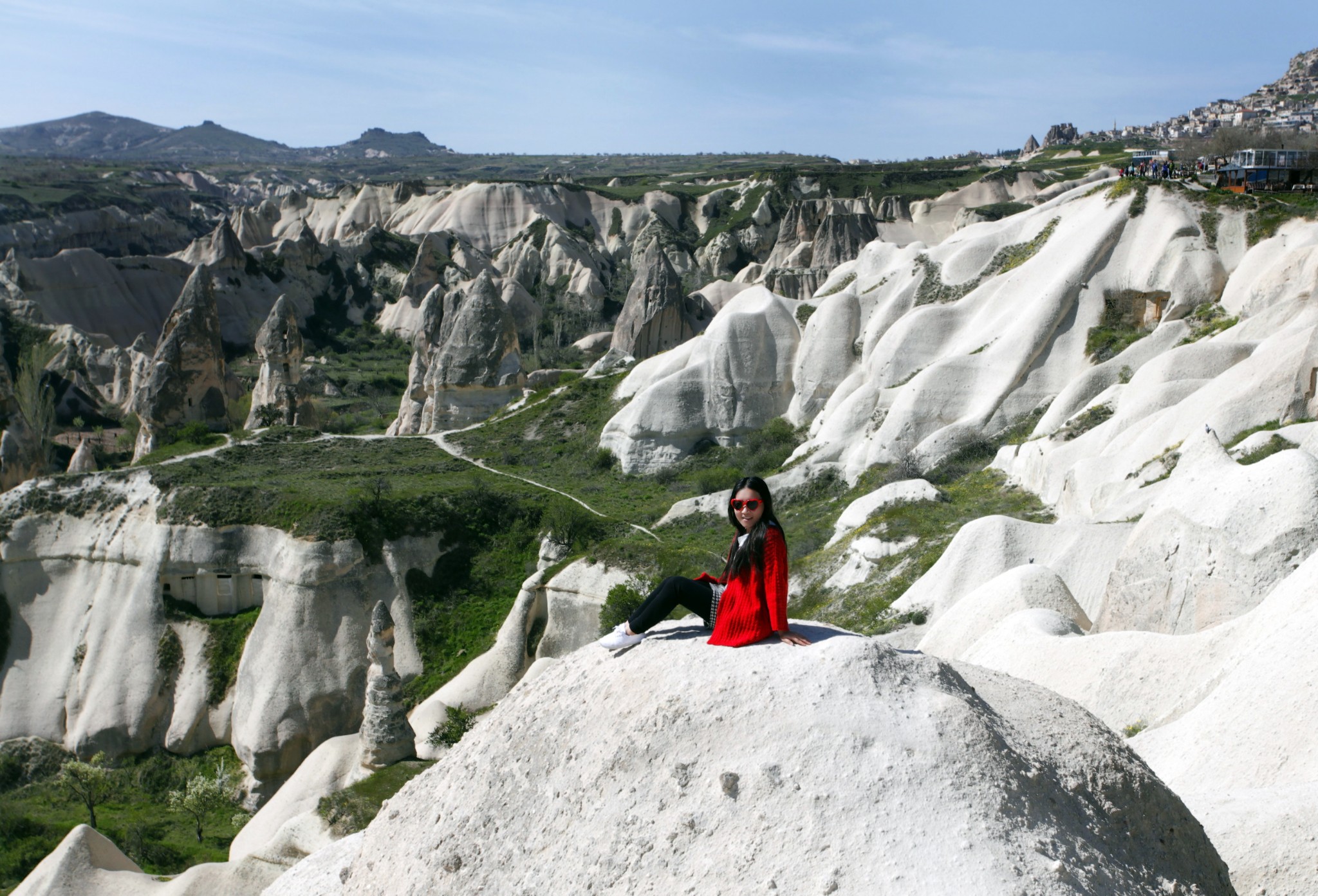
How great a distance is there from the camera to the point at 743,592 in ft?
16.7

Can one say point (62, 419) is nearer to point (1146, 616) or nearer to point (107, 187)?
point (1146, 616)

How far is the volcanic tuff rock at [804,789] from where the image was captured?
411cm

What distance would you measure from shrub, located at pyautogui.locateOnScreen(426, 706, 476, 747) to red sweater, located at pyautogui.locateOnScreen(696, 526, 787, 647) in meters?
13.7

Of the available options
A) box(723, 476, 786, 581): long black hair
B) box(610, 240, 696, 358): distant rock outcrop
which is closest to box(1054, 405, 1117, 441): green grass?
box(723, 476, 786, 581): long black hair

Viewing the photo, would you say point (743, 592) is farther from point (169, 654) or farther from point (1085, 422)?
point (169, 654)

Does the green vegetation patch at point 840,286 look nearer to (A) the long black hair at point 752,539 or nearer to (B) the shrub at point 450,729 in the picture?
(B) the shrub at point 450,729

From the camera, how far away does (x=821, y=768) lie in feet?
14.3

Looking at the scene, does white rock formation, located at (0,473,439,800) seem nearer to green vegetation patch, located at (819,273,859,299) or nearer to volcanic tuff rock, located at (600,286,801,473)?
volcanic tuff rock, located at (600,286,801,473)

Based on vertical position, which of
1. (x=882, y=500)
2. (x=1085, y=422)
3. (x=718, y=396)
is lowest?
(x=718, y=396)

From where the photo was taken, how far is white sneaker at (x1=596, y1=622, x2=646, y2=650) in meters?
5.24

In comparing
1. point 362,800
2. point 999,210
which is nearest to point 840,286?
point 362,800

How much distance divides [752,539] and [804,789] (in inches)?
54.8

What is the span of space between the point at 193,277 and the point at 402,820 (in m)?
35.1

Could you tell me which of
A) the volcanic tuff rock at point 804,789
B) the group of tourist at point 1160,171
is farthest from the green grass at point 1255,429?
the group of tourist at point 1160,171
